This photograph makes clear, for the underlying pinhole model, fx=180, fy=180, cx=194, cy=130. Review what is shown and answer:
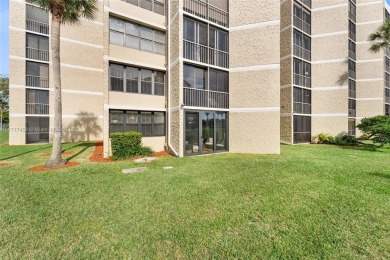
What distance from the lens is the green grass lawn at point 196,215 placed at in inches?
130

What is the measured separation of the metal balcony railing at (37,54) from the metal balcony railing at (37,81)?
188 centimetres

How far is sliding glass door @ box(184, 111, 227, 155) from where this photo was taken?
12.1 m

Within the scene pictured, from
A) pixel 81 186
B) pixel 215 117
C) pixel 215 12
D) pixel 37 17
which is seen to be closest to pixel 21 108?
pixel 37 17

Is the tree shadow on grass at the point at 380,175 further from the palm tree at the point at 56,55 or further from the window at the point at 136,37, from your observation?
the palm tree at the point at 56,55

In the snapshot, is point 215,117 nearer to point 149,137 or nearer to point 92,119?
point 149,137

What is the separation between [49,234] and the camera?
3756 millimetres

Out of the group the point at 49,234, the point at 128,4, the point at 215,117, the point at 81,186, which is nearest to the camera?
the point at 49,234

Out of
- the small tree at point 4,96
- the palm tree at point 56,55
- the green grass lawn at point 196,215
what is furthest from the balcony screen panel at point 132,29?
the small tree at point 4,96

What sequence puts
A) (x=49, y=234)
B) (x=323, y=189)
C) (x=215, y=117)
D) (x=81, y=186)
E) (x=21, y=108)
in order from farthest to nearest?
(x=21, y=108)
(x=215, y=117)
(x=81, y=186)
(x=323, y=189)
(x=49, y=234)

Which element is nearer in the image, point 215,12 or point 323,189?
point 323,189

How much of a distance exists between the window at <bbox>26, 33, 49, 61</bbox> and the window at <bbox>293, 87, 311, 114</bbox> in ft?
84.4

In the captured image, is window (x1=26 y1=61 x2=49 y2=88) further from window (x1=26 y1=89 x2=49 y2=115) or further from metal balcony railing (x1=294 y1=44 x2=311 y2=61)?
metal balcony railing (x1=294 y1=44 x2=311 y2=61)

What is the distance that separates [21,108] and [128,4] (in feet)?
47.6

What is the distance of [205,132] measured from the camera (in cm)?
1265
